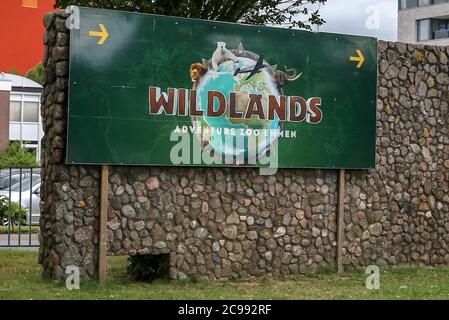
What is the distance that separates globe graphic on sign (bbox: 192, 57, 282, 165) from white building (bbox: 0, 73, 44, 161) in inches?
1606

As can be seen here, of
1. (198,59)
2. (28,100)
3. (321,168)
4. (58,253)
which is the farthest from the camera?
(28,100)

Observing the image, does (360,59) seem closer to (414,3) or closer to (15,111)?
(15,111)

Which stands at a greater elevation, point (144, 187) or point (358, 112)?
point (358, 112)

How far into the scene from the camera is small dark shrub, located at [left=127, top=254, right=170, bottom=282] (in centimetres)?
1291

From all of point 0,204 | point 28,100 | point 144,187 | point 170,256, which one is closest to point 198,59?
point 144,187

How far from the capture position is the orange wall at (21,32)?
52.8 meters

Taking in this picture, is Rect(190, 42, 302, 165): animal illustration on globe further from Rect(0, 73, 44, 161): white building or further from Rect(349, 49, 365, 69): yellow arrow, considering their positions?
Rect(0, 73, 44, 161): white building

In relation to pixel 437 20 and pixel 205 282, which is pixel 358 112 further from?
pixel 437 20

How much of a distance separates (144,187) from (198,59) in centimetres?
197

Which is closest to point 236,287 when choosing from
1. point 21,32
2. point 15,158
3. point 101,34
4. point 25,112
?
point 101,34

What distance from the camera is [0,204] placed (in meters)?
19.2

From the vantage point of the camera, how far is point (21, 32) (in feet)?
188

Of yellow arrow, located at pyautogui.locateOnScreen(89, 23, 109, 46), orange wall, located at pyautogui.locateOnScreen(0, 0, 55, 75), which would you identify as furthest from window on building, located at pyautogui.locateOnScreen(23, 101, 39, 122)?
yellow arrow, located at pyautogui.locateOnScreen(89, 23, 109, 46)

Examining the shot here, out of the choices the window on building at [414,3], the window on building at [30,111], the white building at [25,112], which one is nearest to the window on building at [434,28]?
the window on building at [414,3]
